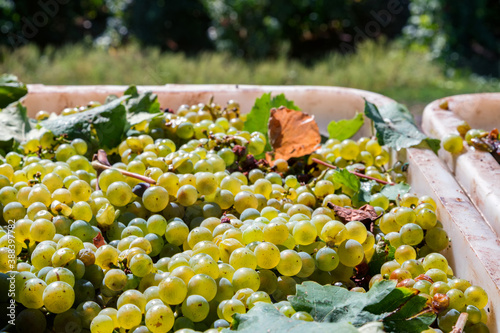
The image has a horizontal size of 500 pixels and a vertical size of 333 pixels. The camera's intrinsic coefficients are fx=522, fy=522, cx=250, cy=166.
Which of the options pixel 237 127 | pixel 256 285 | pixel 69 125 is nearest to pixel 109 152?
pixel 69 125

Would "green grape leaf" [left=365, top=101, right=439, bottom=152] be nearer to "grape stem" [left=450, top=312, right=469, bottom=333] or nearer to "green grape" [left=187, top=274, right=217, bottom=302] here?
"grape stem" [left=450, top=312, right=469, bottom=333]

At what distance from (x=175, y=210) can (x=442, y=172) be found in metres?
0.61

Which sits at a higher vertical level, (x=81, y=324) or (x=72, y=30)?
(x=81, y=324)

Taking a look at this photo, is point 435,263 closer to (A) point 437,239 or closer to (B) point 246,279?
(A) point 437,239

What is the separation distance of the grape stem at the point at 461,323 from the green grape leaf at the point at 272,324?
0.58ft

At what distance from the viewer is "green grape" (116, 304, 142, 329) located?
721 mm

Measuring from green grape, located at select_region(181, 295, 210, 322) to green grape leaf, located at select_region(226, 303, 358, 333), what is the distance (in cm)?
7

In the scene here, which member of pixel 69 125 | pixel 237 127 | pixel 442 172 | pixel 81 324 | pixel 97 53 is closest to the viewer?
pixel 81 324

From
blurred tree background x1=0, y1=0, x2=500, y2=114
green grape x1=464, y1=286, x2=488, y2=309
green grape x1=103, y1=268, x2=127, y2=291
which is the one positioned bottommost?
blurred tree background x1=0, y1=0, x2=500, y2=114

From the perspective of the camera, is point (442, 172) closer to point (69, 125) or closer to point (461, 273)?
point (461, 273)

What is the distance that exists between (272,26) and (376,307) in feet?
18.7

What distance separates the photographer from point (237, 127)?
1.47 metres

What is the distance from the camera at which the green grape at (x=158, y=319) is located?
0.71 metres

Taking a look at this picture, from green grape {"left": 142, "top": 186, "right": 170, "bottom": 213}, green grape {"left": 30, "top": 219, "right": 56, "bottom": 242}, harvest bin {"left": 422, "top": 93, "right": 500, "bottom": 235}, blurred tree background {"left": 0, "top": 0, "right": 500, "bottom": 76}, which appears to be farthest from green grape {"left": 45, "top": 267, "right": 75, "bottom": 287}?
blurred tree background {"left": 0, "top": 0, "right": 500, "bottom": 76}
